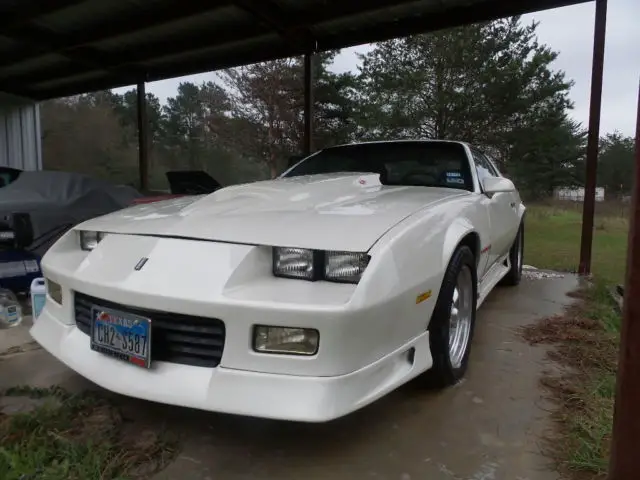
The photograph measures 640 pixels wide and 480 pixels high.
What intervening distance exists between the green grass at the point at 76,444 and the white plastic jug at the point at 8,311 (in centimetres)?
137

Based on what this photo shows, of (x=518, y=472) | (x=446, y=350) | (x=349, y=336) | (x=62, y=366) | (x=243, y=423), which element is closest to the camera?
(x=349, y=336)

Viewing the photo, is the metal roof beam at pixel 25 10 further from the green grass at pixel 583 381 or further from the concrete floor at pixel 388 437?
the green grass at pixel 583 381

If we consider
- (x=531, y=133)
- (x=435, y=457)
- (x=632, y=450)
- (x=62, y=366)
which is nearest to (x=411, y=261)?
(x=435, y=457)

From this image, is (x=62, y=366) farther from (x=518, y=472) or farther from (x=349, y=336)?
(x=518, y=472)

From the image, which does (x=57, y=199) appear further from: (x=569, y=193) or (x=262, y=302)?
(x=569, y=193)

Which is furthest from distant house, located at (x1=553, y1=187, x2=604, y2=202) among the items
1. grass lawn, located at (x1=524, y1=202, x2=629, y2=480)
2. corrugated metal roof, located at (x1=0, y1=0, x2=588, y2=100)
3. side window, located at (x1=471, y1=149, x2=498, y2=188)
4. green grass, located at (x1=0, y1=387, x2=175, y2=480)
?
green grass, located at (x1=0, y1=387, x2=175, y2=480)

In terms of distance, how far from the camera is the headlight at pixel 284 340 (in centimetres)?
154

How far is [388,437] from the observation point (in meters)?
1.85

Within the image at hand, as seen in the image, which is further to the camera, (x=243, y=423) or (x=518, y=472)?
(x=243, y=423)

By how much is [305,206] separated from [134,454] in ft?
3.79

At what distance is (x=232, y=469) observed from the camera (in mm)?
1647

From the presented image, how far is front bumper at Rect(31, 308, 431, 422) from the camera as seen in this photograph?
59.1 inches

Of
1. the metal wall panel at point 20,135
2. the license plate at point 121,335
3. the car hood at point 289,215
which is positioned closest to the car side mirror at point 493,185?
the car hood at point 289,215

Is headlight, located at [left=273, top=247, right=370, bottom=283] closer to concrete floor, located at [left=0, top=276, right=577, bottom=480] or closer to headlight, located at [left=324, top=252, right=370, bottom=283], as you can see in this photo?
headlight, located at [left=324, top=252, right=370, bottom=283]
